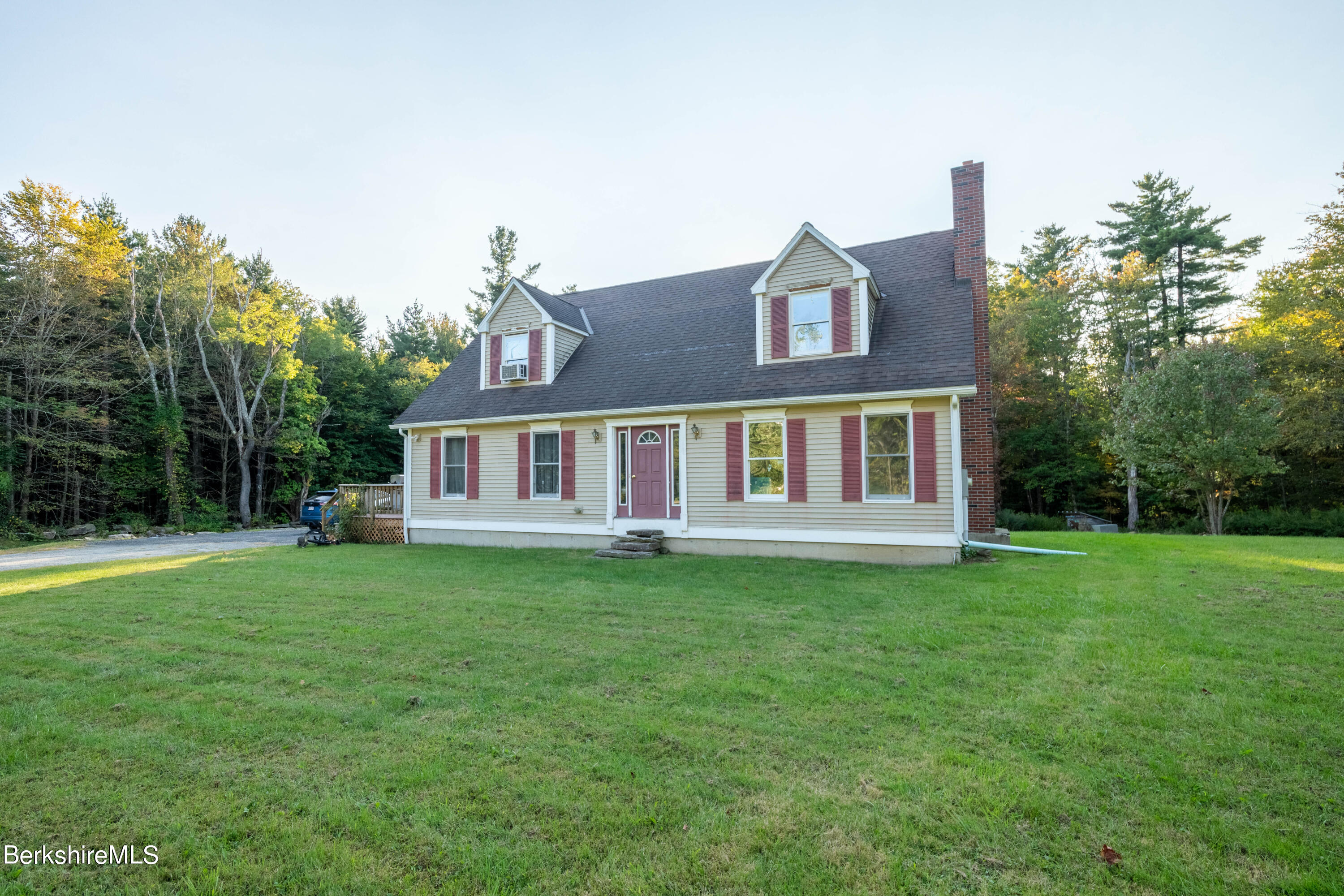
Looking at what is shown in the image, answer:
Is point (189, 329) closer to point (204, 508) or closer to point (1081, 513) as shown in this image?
point (204, 508)

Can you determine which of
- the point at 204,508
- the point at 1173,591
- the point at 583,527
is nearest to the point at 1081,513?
the point at 1173,591

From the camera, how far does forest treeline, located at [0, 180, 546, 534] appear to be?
18.4m

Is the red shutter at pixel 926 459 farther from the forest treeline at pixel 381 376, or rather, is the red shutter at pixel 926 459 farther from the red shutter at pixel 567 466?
the forest treeline at pixel 381 376

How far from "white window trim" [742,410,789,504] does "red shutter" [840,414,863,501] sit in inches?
41.4

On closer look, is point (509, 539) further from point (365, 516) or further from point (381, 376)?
point (381, 376)

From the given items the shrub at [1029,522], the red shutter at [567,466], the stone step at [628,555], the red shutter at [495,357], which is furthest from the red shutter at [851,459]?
the shrub at [1029,522]

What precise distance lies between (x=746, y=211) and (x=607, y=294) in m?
4.69

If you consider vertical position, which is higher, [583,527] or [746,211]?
[746,211]

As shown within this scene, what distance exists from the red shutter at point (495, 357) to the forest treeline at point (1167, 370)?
21685mm

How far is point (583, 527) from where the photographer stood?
13289 mm

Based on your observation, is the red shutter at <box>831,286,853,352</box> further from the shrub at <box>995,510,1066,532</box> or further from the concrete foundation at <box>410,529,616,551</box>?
the shrub at <box>995,510,1066,532</box>

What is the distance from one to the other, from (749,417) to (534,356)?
6317 mm

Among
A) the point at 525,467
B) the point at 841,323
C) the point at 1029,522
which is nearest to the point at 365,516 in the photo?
the point at 525,467

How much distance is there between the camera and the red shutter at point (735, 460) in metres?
12.0
